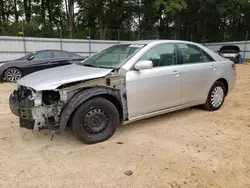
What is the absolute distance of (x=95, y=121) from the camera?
330 centimetres

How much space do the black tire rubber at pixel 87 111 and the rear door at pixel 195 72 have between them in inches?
60.2

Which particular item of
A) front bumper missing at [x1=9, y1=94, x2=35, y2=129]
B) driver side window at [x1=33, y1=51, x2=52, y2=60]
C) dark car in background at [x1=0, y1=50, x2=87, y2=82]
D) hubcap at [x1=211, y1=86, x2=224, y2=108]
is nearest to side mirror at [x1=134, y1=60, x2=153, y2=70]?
front bumper missing at [x1=9, y1=94, x2=35, y2=129]

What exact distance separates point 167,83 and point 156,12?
89.0 feet

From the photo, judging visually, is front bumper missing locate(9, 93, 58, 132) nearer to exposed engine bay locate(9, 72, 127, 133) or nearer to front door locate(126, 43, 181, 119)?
exposed engine bay locate(9, 72, 127, 133)

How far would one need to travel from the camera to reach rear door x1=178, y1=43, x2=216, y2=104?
415 cm

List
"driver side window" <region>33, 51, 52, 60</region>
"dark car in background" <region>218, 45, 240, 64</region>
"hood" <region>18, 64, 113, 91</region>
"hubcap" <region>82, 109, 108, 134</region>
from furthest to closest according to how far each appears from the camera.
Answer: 1. "dark car in background" <region>218, 45, 240, 64</region>
2. "driver side window" <region>33, 51, 52, 60</region>
3. "hubcap" <region>82, 109, 108, 134</region>
4. "hood" <region>18, 64, 113, 91</region>

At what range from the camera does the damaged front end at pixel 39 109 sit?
2957 mm

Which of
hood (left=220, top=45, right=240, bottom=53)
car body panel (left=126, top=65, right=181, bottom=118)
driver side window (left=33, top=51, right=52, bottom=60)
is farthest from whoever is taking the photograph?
hood (left=220, top=45, right=240, bottom=53)

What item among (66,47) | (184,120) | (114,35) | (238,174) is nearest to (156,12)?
(114,35)

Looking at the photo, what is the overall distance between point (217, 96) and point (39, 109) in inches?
148

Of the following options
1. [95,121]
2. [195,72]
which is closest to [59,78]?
[95,121]

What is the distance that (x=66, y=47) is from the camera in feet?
51.8

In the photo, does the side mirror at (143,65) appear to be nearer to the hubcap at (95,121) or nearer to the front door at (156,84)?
the front door at (156,84)

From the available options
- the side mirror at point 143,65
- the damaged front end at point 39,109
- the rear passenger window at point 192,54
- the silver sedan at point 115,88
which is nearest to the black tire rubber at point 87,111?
the silver sedan at point 115,88
